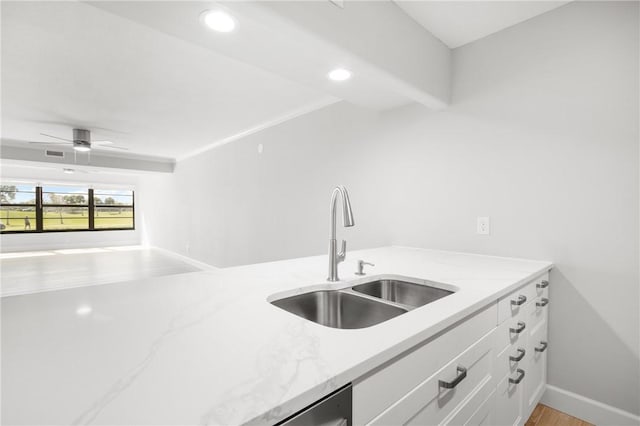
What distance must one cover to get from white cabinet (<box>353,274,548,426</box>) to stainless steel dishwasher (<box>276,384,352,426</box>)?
0.03 metres

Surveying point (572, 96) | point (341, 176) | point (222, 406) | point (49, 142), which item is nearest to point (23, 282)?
point (49, 142)

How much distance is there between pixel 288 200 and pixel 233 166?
1.60m

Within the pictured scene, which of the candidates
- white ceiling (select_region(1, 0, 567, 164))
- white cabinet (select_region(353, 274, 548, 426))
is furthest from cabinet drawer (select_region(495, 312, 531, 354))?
white ceiling (select_region(1, 0, 567, 164))

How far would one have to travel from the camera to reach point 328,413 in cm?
60

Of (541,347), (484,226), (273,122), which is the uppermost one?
(273,122)

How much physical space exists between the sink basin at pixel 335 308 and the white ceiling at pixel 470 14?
5.47 feet

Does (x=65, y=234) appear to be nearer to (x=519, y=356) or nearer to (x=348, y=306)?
(x=348, y=306)

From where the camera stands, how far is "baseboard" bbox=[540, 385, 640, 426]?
158 centimetres

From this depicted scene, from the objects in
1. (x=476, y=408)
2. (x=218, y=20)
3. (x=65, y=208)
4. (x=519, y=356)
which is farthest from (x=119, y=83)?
(x=65, y=208)

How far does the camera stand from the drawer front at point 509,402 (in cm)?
129

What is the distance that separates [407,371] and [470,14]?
2.05 metres

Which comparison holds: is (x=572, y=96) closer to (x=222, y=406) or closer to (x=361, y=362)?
(x=361, y=362)

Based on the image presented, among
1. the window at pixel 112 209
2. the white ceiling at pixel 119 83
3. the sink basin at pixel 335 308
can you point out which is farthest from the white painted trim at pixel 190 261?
the sink basin at pixel 335 308

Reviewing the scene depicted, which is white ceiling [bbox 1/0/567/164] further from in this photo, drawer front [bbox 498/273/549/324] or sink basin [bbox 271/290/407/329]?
drawer front [bbox 498/273/549/324]
